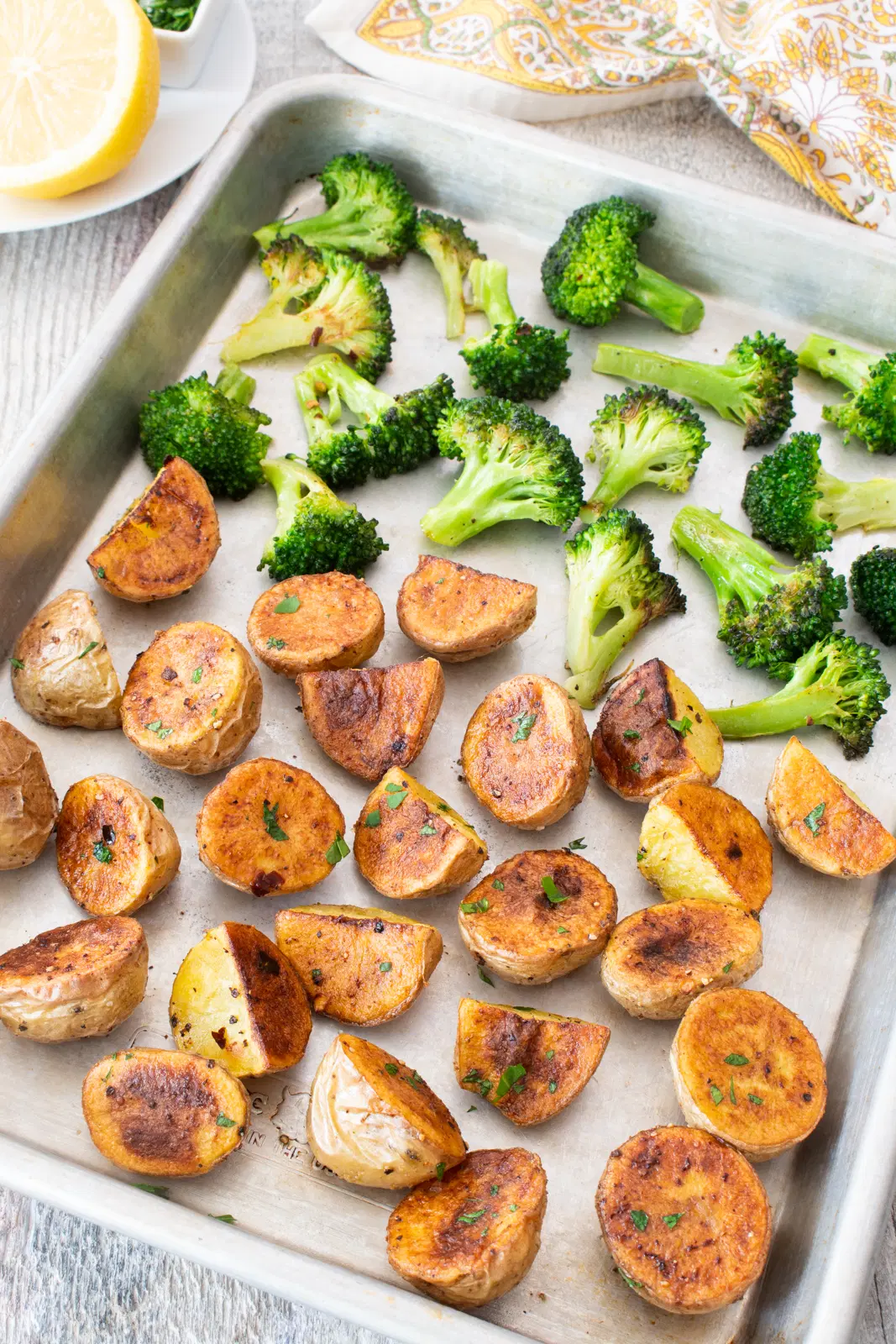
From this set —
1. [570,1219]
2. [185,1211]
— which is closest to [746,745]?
[570,1219]

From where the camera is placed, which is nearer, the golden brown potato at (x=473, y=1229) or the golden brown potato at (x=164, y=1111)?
the golden brown potato at (x=473, y=1229)

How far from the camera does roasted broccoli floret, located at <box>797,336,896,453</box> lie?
11.8 ft

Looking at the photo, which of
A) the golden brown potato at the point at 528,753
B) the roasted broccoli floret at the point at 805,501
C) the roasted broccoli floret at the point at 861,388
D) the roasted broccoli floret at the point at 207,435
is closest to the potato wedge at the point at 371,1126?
the golden brown potato at the point at 528,753

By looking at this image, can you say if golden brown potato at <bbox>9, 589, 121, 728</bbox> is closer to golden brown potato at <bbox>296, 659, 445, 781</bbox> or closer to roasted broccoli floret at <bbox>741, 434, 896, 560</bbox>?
golden brown potato at <bbox>296, 659, 445, 781</bbox>

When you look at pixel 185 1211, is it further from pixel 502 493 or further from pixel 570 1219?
pixel 502 493

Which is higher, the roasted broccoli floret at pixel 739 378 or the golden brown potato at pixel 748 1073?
the roasted broccoli floret at pixel 739 378

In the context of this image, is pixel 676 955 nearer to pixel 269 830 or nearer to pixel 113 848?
pixel 269 830

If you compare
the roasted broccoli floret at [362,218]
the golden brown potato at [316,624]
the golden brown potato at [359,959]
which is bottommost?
the golden brown potato at [359,959]

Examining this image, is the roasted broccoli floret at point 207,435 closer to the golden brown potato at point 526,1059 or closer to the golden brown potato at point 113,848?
the golden brown potato at point 113,848

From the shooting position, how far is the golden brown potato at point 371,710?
2980mm

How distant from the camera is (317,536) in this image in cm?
325

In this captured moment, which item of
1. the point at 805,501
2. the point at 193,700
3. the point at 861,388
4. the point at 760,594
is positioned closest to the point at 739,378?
the point at 861,388

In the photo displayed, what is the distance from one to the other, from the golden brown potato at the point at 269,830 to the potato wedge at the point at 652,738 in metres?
0.67

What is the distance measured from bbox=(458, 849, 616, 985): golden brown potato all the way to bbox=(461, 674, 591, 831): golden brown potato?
125 mm
